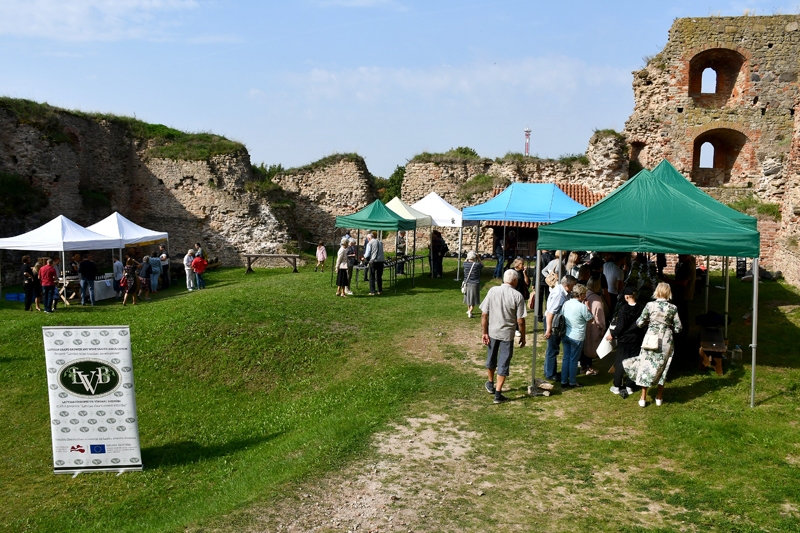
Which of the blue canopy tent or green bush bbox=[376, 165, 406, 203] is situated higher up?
Result: green bush bbox=[376, 165, 406, 203]

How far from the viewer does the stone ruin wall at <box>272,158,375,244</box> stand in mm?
27141

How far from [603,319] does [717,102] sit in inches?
693

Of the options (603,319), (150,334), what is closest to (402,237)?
(150,334)

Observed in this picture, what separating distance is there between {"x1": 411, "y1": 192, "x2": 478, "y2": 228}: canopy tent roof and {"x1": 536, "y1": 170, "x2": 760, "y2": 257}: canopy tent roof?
9566 millimetres

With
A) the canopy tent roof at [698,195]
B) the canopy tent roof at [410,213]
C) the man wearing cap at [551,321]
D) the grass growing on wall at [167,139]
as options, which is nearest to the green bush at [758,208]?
the canopy tent roof at [698,195]

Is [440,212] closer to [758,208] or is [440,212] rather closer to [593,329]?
[758,208]

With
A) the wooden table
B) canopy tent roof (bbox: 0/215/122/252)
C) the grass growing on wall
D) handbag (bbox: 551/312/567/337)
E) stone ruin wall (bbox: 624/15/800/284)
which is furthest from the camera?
the grass growing on wall

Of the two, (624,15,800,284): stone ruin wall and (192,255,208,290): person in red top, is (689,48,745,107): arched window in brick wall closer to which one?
(624,15,800,284): stone ruin wall

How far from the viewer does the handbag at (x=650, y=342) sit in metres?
7.35

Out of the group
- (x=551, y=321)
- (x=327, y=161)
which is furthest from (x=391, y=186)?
(x=551, y=321)

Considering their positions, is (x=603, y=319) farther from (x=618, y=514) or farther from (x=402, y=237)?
(x=402, y=237)

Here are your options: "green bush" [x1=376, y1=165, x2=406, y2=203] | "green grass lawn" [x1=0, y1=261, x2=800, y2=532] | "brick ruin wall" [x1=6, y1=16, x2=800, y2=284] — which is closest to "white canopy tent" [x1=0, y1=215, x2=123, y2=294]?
"green grass lawn" [x1=0, y1=261, x2=800, y2=532]

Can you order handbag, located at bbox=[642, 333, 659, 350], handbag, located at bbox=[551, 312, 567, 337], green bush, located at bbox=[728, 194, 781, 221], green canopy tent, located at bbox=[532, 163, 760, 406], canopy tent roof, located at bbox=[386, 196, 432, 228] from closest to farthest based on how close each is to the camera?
handbag, located at bbox=[642, 333, 659, 350] < green canopy tent, located at bbox=[532, 163, 760, 406] < handbag, located at bbox=[551, 312, 567, 337] < green bush, located at bbox=[728, 194, 781, 221] < canopy tent roof, located at bbox=[386, 196, 432, 228]

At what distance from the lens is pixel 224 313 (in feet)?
41.5
